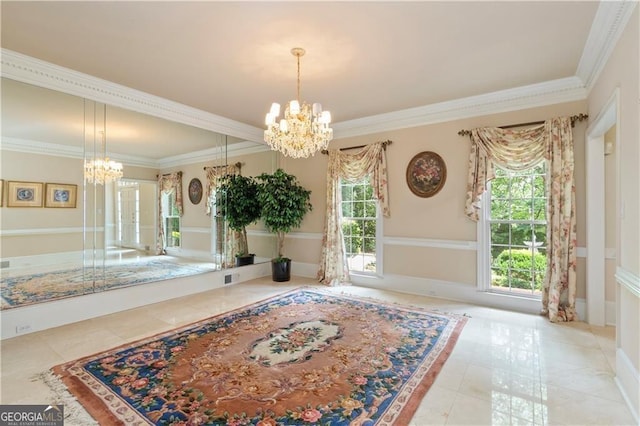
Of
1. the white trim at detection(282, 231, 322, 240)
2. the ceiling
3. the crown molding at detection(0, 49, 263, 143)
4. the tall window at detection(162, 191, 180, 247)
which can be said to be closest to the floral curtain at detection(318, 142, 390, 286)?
the white trim at detection(282, 231, 322, 240)

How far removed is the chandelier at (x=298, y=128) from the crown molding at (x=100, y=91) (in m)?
2.23

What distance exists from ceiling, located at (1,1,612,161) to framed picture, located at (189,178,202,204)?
149 cm

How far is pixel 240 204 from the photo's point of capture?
18.7 ft

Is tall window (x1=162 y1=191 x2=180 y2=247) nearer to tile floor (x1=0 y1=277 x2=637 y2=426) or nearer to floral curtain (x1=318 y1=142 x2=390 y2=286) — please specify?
tile floor (x1=0 y1=277 x2=637 y2=426)

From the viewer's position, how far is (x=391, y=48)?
2965 millimetres

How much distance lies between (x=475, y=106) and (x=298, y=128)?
282 cm

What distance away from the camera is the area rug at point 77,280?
A: 10.5ft

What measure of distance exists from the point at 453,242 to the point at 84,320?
5031mm

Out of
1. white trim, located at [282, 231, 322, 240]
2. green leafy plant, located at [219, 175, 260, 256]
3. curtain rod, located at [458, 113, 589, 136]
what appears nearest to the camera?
curtain rod, located at [458, 113, 589, 136]

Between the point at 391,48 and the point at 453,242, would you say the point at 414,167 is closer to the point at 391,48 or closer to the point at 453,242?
the point at 453,242

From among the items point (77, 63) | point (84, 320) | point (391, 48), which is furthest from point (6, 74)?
point (391, 48)

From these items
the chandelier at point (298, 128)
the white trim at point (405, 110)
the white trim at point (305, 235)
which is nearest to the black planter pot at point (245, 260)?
the white trim at point (305, 235)

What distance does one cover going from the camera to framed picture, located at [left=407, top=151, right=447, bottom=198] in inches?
182

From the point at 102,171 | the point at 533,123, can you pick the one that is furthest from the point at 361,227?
the point at 102,171
